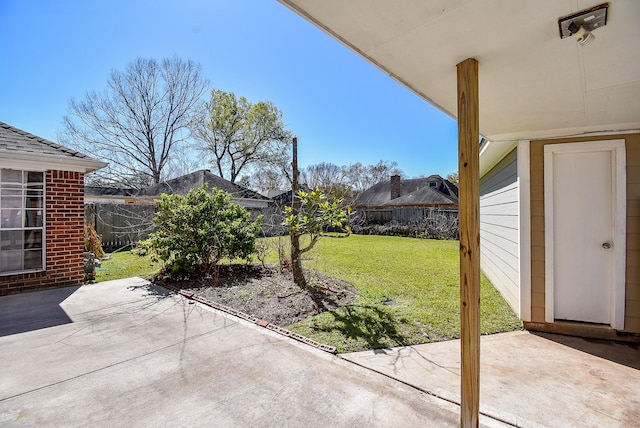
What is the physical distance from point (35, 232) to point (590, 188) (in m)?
9.23

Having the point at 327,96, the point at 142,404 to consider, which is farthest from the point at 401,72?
the point at 327,96

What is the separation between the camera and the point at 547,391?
2582 mm

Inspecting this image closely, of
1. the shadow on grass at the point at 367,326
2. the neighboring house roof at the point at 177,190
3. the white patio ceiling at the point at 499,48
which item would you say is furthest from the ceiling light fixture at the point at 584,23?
the neighboring house roof at the point at 177,190

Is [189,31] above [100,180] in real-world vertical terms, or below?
above

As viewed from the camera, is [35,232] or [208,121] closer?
[35,232]

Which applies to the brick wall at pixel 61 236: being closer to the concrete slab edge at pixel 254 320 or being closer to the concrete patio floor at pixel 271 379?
the concrete patio floor at pixel 271 379

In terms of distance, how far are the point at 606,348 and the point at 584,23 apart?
3.74m

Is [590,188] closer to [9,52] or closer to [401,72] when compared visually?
[401,72]

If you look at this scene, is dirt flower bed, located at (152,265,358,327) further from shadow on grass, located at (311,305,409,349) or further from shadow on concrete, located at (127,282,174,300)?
shadow on grass, located at (311,305,409,349)

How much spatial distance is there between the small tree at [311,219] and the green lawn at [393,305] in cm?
135

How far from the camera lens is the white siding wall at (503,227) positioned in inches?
178

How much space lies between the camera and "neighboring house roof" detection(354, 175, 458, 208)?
1873 centimetres

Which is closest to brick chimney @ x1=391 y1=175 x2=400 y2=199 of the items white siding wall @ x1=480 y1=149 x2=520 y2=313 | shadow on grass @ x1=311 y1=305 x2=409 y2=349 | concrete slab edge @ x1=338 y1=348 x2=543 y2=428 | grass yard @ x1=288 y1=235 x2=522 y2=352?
grass yard @ x1=288 y1=235 x2=522 y2=352

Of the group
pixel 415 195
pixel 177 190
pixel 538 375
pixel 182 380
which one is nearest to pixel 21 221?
pixel 182 380
